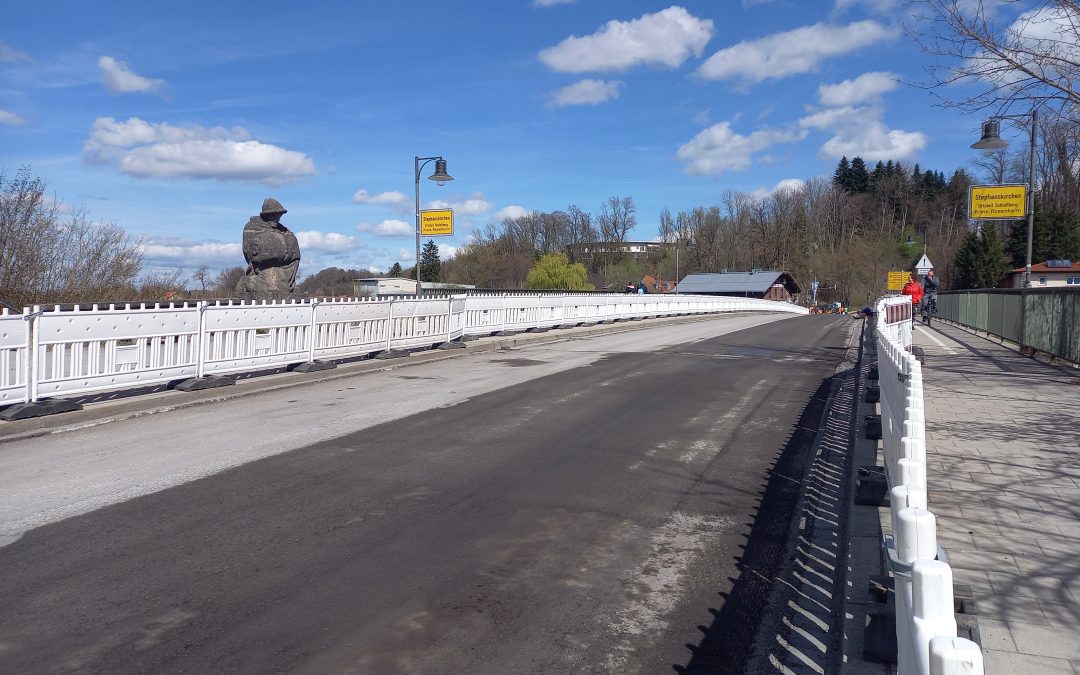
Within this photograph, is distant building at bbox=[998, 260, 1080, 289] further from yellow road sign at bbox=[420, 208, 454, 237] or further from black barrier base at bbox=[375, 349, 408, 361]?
black barrier base at bbox=[375, 349, 408, 361]

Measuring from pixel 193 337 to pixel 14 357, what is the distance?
2.73 metres

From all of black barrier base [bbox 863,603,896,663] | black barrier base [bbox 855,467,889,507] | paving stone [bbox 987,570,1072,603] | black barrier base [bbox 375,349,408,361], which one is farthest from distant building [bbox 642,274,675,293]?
black barrier base [bbox 863,603,896,663]

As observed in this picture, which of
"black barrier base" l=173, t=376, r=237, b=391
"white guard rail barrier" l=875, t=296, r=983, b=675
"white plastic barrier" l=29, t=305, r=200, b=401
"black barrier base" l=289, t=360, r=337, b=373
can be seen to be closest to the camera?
"white guard rail barrier" l=875, t=296, r=983, b=675

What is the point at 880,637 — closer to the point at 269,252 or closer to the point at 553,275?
the point at 269,252

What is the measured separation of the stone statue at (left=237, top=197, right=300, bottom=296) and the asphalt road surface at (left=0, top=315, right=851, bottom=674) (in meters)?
7.42

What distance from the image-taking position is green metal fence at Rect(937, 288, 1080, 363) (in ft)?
48.7

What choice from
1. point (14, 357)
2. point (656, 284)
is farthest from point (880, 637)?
point (656, 284)

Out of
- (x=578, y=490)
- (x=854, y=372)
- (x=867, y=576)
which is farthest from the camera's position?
(x=854, y=372)

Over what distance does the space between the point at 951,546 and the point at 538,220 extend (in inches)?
4671

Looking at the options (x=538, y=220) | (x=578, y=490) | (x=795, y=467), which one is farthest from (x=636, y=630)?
(x=538, y=220)

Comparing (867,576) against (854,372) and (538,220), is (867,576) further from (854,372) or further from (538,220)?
(538,220)

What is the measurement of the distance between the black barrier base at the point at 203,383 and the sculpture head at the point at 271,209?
6.62 metres

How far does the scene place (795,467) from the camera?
7500mm

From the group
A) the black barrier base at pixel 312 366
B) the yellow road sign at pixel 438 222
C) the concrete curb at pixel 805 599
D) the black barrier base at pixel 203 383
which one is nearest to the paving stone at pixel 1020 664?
the concrete curb at pixel 805 599
